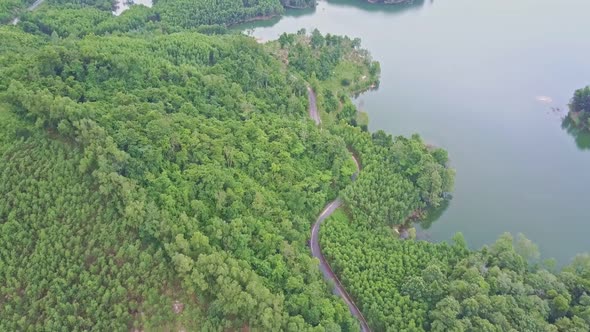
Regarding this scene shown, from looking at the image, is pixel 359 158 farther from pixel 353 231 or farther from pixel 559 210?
pixel 559 210

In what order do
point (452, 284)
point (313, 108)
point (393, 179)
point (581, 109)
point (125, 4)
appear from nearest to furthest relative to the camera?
point (452, 284) < point (393, 179) < point (313, 108) < point (581, 109) < point (125, 4)

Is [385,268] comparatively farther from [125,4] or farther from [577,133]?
[125,4]

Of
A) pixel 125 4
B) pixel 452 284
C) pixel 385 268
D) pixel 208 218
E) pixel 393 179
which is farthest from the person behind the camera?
pixel 125 4

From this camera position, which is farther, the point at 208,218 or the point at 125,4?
the point at 125,4

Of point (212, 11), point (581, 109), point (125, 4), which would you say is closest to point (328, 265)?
point (581, 109)

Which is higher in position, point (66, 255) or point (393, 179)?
point (393, 179)

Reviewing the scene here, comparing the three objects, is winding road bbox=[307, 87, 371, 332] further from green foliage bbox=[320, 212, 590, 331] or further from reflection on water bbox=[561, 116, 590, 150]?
reflection on water bbox=[561, 116, 590, 150]

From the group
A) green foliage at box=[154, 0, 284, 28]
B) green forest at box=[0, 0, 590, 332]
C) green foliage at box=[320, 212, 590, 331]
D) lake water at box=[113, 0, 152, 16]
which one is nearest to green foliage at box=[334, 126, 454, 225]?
green forest at box=[0, 0, 590, 332]
